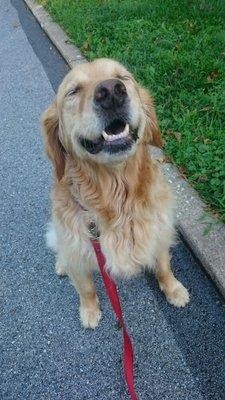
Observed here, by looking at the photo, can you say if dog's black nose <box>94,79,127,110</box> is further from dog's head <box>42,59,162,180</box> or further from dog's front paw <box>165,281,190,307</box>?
dog's front paw <box>165,281,190,307</box>

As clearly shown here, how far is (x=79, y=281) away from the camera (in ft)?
9.82

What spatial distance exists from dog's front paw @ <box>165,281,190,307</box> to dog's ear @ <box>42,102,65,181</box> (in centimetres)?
110

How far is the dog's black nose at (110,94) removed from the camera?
2.13 metres

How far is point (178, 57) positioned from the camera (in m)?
5.00

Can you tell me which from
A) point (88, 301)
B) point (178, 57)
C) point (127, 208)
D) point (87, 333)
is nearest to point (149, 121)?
point (127, 208)

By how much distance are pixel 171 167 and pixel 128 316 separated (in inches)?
52.2

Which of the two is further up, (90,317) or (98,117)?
(98,117)

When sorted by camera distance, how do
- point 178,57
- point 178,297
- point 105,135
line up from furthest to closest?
point 178,57
point 178,297
point 105,135

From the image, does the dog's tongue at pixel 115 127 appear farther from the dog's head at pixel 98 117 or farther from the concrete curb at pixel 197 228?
the concrete curb at pixel 197 228

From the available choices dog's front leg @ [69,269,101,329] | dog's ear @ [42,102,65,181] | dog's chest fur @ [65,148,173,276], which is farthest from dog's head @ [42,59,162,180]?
dog's front leg @ [69,269,101,329]

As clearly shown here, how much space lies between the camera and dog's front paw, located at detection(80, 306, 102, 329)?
3078mm

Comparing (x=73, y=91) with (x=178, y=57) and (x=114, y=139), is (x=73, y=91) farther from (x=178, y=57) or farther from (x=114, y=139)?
(x=178, y=57)

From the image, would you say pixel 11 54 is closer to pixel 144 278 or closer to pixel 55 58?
pixel 55 58

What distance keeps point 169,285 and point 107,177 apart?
37.8 inches
